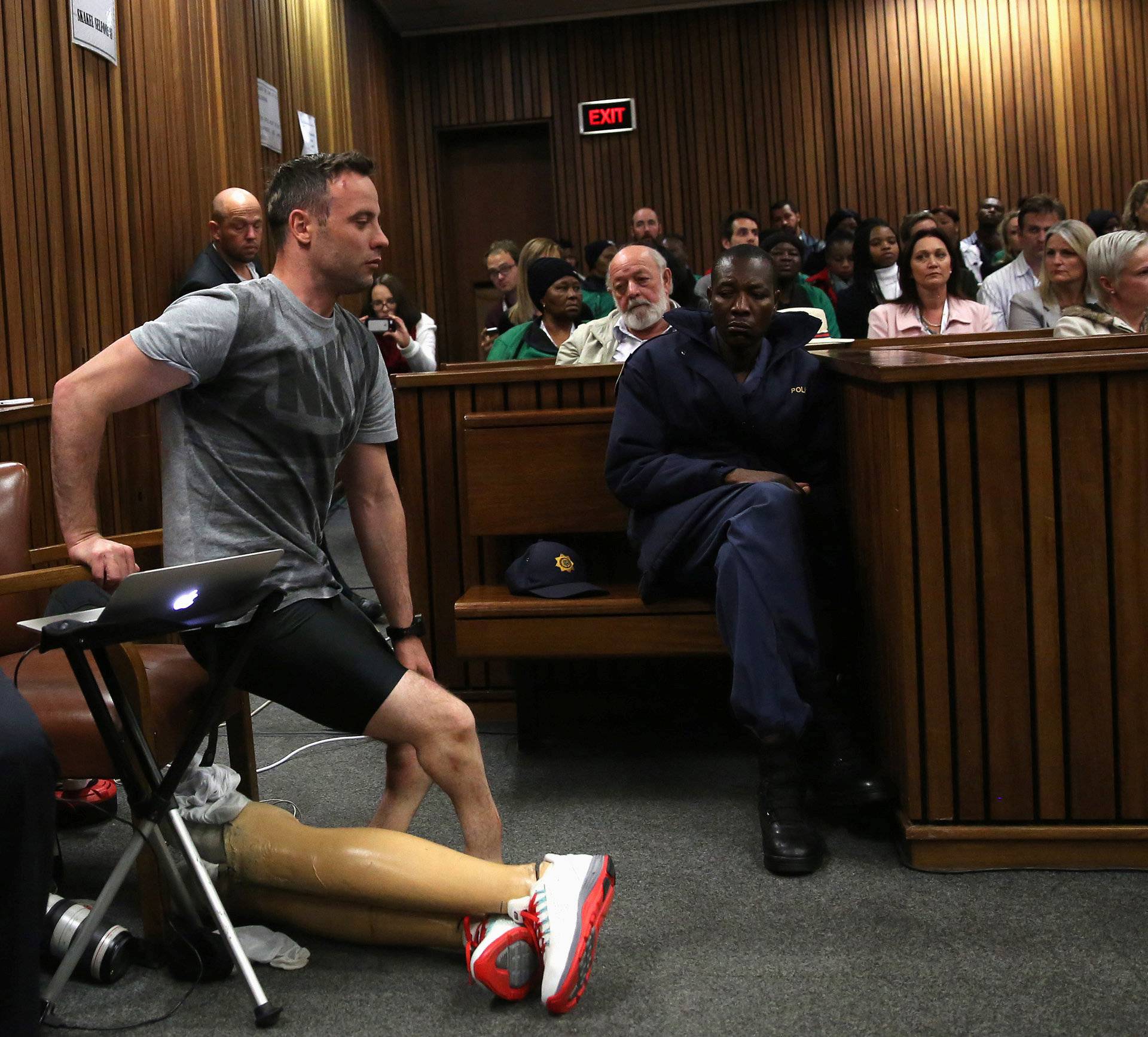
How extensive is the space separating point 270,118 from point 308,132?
64cm

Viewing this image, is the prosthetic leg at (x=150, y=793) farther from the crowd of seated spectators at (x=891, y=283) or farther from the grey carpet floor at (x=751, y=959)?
the crowd of seated spectators at (x=891, y=283)

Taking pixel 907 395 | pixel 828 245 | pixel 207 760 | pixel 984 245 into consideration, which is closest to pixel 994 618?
pixel 907 395

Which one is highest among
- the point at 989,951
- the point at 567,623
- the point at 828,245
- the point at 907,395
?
the point at 828,245

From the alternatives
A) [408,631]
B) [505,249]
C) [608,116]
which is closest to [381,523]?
[408,631]

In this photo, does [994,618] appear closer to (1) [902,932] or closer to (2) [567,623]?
(1) [902,932]

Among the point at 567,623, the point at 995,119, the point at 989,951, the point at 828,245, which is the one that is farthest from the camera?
the point at 995,119

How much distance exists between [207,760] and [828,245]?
5.37 meters

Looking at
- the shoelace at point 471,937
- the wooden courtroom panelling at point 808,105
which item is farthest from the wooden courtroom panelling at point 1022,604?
the wooden courtroom panelling at point 808,105

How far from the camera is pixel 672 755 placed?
3170 millimetres

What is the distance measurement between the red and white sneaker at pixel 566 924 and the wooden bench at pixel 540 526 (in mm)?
1055

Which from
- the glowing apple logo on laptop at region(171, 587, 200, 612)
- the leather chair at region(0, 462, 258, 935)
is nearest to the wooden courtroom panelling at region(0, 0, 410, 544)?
the leather chair at region(0, 462, 258, 935)

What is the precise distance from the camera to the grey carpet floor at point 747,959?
73.7 inches

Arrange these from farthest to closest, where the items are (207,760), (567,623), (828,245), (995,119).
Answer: (995,119), (828,245), (567,623), (207,760)

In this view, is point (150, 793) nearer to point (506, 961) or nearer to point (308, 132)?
point (506, 961)
